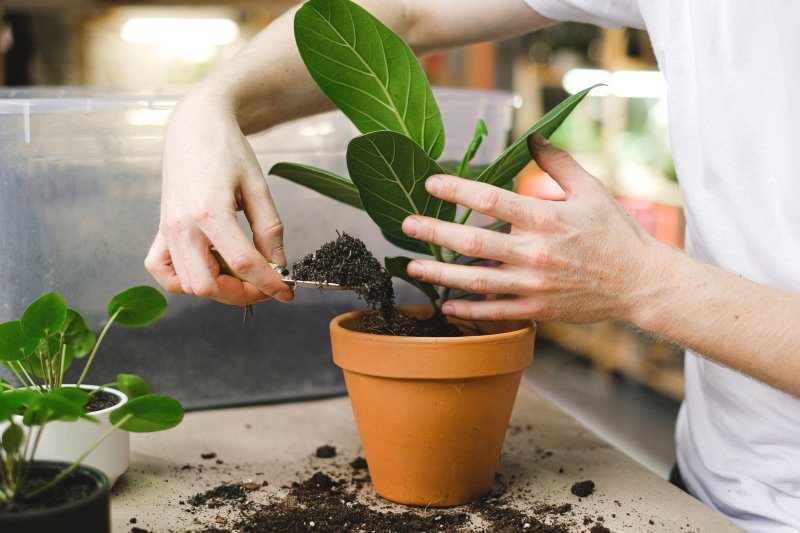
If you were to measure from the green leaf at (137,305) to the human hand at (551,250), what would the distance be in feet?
0.95

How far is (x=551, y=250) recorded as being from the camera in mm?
740

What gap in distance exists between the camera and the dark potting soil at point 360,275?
806 mm

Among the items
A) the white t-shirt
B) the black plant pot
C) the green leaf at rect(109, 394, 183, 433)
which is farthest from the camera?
the white t-shirt

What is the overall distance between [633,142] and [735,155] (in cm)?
270

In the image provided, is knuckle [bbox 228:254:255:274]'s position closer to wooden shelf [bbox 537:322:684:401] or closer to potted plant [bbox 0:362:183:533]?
potted plant [bbox 0:362:183:533]

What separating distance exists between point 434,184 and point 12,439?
16.3 inches

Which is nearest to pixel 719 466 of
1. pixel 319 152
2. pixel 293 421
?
pixel 293 421

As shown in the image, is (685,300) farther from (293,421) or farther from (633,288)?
(293,421)

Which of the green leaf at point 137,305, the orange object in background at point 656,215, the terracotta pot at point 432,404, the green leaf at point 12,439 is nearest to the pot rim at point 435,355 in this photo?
the terracotta pot at point 432,404

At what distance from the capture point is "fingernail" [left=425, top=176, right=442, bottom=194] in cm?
75

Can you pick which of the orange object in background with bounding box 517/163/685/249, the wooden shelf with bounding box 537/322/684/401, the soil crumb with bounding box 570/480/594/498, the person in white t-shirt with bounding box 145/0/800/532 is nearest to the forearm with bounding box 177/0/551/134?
the person in white t-shirt with bounding box 145/0/800/532

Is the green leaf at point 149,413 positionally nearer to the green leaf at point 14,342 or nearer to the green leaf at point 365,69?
the green leaf at point 14,342

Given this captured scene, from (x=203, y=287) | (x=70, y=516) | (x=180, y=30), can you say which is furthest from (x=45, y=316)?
(x=180, y=30)

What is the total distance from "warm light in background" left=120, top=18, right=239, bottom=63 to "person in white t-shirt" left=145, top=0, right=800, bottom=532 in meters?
2.03
